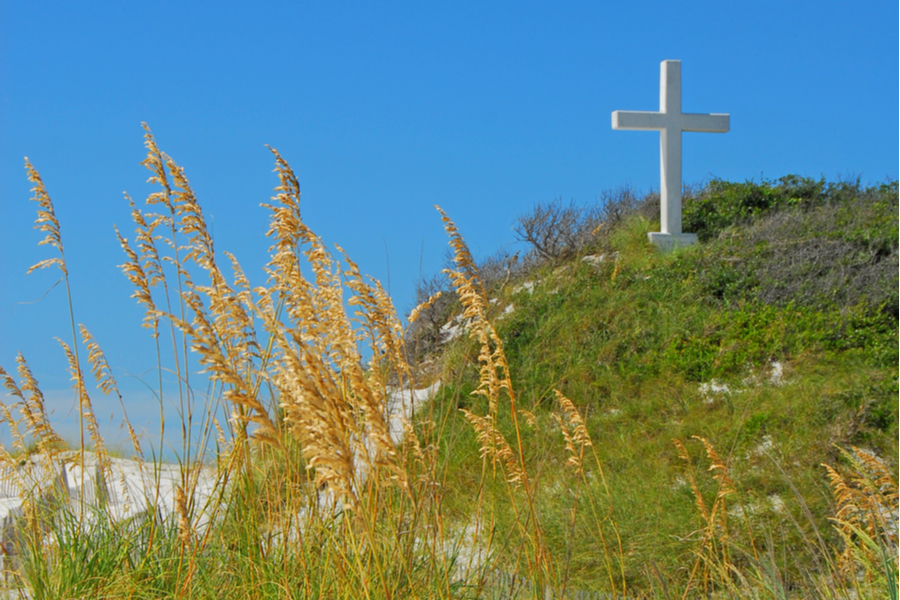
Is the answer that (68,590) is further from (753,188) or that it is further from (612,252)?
(753,188)

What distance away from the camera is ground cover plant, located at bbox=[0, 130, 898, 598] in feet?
7.43

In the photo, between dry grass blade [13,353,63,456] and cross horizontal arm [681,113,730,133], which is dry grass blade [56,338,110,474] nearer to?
dry grass blade [13,353,63,456]

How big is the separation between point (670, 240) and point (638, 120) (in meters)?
1.83

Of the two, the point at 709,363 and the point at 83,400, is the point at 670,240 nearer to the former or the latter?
the point at 709,363

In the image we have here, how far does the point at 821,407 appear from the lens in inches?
250

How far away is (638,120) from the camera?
434 inches

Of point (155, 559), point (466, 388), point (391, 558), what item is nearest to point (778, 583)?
point (391, 558)

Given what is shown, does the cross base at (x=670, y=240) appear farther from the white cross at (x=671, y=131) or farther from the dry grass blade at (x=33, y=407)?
the dry grass blade at (x=33, y=407)


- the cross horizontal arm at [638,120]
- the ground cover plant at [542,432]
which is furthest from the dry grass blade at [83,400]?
the cross horizontal arm at [638,120]

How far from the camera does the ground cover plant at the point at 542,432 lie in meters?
2.27

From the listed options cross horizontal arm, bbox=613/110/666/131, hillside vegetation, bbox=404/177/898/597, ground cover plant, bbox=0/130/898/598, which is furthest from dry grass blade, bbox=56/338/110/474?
cross horizontal arm, bbox=613/110/666/131

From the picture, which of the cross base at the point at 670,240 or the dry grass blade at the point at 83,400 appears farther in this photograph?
the cross base at the point at 670,240

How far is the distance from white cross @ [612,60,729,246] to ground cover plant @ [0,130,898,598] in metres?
0.48

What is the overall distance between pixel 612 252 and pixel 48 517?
28.8 feet
